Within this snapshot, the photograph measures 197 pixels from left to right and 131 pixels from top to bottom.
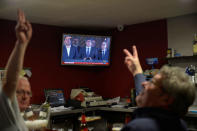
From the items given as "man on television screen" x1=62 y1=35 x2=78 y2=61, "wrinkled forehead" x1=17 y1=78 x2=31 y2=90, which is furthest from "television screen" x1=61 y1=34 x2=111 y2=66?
"wrinkled forehead" x1=17 y1=78 x2=31 y2=90

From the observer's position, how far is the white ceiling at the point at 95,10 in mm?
3881

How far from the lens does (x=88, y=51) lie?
5.28 m

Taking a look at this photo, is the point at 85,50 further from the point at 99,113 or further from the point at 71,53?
the point at 99,113

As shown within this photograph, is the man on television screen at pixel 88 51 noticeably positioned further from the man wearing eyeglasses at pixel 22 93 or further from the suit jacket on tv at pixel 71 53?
the man wearing eyeglasses at pixel 22 93

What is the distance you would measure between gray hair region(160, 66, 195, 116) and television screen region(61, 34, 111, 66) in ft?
13.3

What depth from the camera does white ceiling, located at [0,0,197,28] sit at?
3.88 m

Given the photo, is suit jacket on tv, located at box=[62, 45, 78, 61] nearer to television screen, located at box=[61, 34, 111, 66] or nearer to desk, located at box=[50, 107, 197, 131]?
television screen, located at box=[61, 34, 111, 66]

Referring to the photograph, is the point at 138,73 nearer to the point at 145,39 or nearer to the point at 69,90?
the point at 145,39

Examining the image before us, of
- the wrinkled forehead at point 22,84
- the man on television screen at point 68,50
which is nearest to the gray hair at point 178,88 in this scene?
the wrinkled forehead at point 22,84

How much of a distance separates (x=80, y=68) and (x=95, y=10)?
170 cm

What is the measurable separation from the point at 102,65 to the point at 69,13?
1.51 m

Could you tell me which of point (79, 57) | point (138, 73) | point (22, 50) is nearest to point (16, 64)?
point (22, 50)

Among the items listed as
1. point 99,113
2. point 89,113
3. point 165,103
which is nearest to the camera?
point 165,103

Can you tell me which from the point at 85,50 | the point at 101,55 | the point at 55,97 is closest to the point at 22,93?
the point at 55,97
